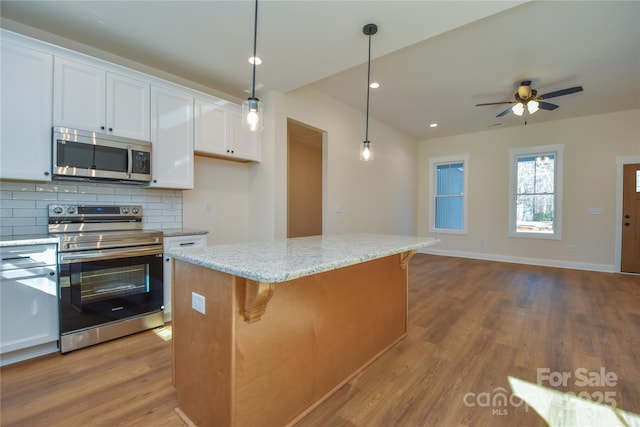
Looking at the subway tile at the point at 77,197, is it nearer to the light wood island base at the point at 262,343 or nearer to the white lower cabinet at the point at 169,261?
the white lower cabinet at the point at 169,261

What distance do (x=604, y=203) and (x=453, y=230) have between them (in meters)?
2.65

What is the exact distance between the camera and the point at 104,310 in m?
2.35

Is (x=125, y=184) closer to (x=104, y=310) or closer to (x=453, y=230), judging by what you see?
(x=104, y=310)

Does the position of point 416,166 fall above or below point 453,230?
above

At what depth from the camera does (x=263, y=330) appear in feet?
4.54

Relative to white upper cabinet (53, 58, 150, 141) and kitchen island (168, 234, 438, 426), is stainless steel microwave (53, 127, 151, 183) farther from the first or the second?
kitchen island (168, 234, 438, 426)

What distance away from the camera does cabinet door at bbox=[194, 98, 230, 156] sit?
307cm

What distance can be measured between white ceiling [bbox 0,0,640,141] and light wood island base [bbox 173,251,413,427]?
1950mm

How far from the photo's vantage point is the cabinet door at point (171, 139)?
2771 millimetres

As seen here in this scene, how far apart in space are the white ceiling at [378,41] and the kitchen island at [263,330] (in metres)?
1.82

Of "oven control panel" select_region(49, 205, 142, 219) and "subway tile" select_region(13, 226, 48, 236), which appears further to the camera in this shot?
"oven control panel" select_region(49, 205, 142, 219)

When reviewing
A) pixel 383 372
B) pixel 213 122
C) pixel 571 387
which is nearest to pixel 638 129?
pixel 571 387

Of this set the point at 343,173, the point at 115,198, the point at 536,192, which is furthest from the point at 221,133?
the point at 536,192

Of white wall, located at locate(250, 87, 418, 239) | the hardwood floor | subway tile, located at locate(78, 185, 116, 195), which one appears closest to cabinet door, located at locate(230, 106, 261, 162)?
white wall, located at locate(250, 87, 418, 239)
